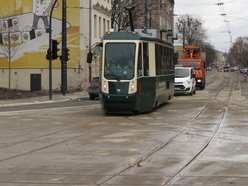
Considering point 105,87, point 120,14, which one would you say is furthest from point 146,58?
point 120,14

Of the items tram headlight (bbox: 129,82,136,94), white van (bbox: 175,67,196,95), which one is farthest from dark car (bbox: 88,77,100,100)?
tram headlight (bbox: 129,82,136,94)

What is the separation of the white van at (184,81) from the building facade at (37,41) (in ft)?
39.0

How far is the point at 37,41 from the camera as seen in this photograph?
48344 millimetres

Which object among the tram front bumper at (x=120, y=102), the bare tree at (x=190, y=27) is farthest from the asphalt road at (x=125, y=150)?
the bare tree at (x=190, y=27)

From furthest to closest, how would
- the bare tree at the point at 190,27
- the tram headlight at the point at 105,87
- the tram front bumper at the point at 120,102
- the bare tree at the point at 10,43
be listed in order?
the bare tree at the point at 190,27 < the bare tree at the point at 10,43 < the tram headlight at the point at 105,87 < the tram front bumper at the point at 120,102

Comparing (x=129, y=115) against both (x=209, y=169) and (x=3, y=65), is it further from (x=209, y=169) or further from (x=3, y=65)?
(x=3, y=65)

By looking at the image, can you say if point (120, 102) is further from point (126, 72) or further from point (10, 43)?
point (10, 43)

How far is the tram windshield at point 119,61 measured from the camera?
21.1 m

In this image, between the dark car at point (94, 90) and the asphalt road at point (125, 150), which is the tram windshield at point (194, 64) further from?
the asphalt road at point (125, 150)

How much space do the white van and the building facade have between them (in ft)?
39.0

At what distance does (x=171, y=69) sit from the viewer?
28203mm

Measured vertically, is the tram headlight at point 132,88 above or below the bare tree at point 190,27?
below

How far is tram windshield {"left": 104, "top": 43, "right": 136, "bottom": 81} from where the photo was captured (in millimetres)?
21109

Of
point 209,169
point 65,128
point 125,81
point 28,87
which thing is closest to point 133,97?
point 125,81
